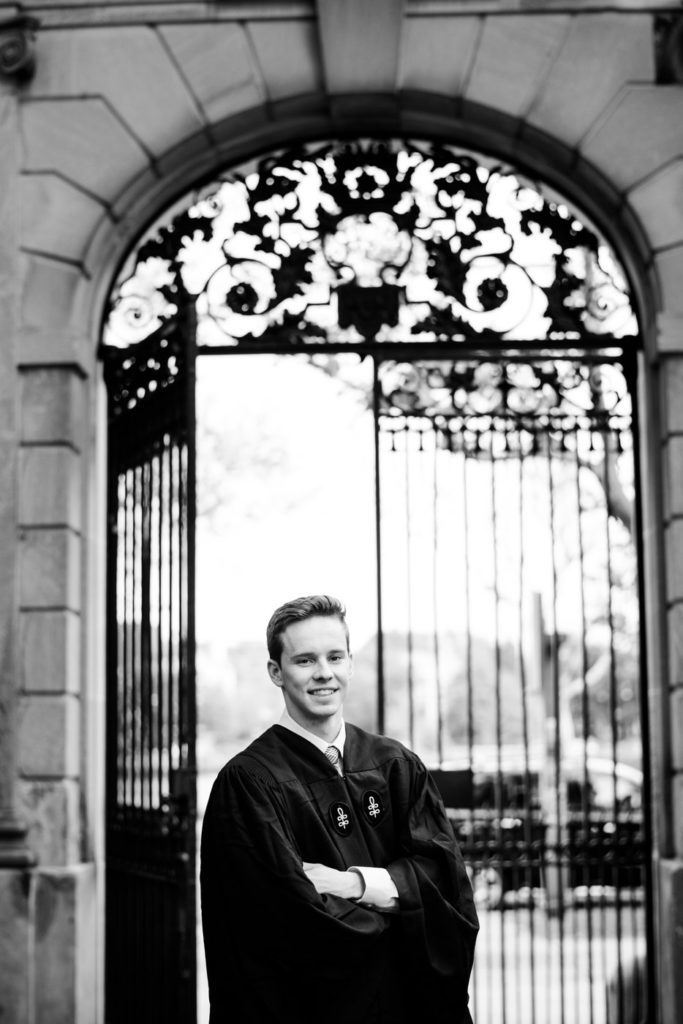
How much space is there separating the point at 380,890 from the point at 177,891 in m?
3.41

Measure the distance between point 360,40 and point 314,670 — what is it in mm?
4734

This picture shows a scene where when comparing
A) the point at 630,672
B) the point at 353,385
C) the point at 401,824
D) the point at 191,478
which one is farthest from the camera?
the point at 630,672

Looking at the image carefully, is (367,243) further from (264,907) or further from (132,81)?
(264,907)

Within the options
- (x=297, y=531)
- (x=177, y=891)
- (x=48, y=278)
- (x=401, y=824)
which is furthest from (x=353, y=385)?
(x=401, y=824)

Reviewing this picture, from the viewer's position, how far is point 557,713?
6.93m

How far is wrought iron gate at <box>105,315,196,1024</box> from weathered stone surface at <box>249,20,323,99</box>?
1.46 metres

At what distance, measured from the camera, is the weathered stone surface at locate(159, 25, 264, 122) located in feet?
23.8

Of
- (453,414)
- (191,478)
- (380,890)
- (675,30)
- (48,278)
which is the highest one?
(675,30)

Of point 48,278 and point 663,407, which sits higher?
point 48,278

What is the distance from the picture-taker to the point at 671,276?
7070 millimetres

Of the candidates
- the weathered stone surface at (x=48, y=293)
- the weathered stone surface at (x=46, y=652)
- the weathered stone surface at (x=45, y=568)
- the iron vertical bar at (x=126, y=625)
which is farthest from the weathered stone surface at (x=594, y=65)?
the weathered stone surface at (x=46, y=652)

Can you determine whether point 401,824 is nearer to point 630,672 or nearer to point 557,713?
point 557,713

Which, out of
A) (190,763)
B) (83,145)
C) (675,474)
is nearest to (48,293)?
(83,145)

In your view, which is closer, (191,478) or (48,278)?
(191,478)
